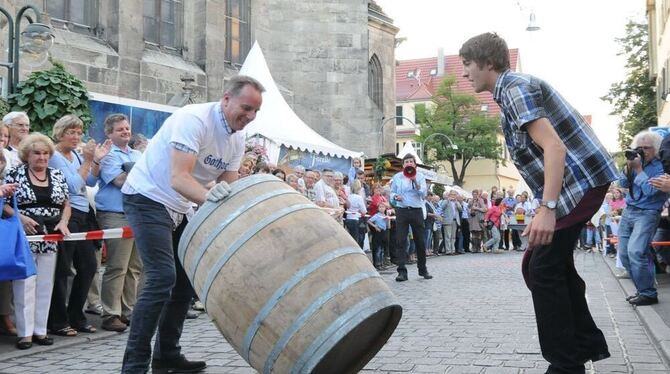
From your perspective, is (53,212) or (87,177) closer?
(53,212)

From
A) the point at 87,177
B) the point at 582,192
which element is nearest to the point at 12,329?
the point at 87,177

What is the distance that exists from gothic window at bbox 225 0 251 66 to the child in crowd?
30.1 feet

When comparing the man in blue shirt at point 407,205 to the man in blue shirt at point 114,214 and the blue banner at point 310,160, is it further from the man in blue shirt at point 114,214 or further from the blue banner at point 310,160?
the man in blue shirt at point 114,214

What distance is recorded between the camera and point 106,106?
39.2 feet

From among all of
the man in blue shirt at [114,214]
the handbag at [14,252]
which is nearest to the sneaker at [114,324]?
the man in blue shirt at [114,214]

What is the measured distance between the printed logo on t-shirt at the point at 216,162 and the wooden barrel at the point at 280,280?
807mm

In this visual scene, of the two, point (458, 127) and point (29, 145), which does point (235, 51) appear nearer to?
point (29, 145)

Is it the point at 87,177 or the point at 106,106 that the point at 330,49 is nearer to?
the point at 106,106

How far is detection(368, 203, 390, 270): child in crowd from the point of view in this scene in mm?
16234

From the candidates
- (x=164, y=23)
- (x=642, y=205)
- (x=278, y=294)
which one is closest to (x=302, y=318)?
(x=278, y=294)

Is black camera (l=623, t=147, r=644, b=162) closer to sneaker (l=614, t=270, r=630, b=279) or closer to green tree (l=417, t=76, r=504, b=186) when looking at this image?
sneaker (l=614, t=270, r=630, b=279)

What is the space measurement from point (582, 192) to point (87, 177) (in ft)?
16.5

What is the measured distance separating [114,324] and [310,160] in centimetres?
1088

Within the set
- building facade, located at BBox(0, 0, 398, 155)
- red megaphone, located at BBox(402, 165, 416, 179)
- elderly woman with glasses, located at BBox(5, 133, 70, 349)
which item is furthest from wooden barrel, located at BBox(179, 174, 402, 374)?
building facade, located at BBox(0, 0, 398, 155)
